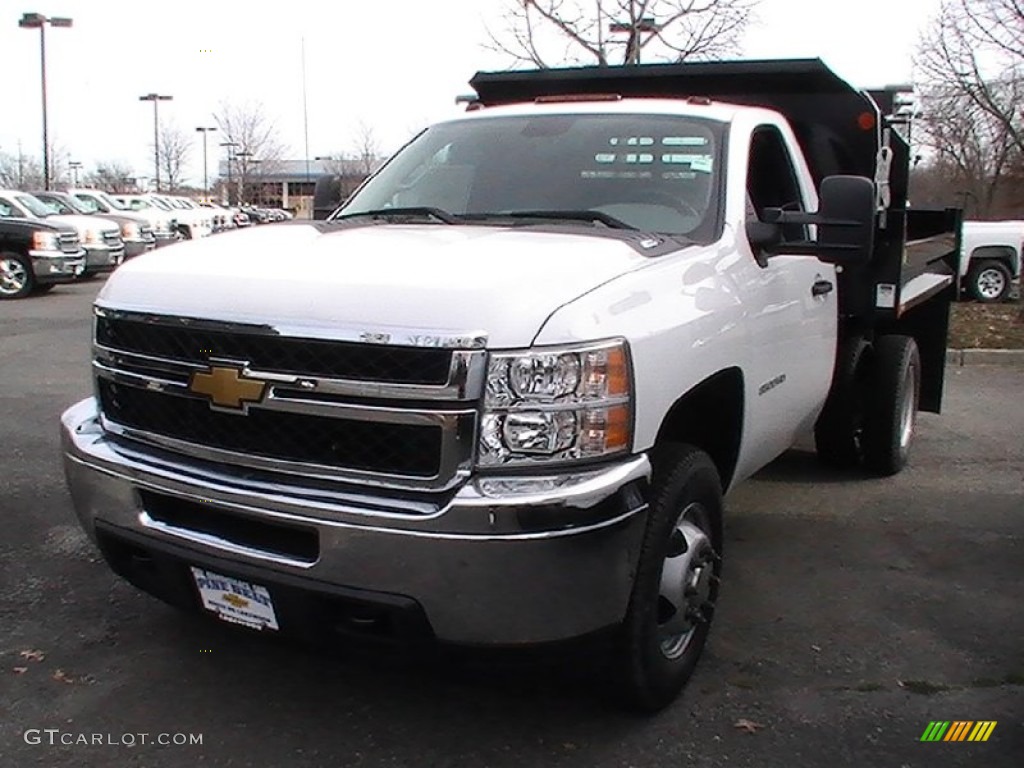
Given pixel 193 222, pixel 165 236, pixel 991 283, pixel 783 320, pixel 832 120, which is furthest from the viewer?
pixel 193 222

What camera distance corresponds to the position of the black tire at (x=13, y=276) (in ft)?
55.6

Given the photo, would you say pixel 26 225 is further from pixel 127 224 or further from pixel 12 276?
pixel 127 224

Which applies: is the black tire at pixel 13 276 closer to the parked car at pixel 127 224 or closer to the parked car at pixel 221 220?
the parked car at pixel 127 224

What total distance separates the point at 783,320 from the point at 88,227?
17.4m

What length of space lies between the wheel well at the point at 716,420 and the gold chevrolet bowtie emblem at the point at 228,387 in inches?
50.9

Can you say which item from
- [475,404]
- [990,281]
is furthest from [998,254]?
[475,404]

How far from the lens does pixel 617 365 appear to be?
2.83m

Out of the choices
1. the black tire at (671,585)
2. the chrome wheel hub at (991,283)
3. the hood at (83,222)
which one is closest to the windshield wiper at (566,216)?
the black tire at (671,585)

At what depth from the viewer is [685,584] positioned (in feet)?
11.0

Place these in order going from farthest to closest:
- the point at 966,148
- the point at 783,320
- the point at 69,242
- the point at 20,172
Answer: the point at 20,172 → the point at 966,148 → the point at 69,242 → the point at 783,320

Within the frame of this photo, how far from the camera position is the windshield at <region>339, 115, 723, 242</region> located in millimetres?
4012

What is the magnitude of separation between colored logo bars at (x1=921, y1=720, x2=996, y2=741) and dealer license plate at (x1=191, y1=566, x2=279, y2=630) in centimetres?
203

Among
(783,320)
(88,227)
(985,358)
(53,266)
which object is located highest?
(88,227)

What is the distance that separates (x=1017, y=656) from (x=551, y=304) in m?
2.36
